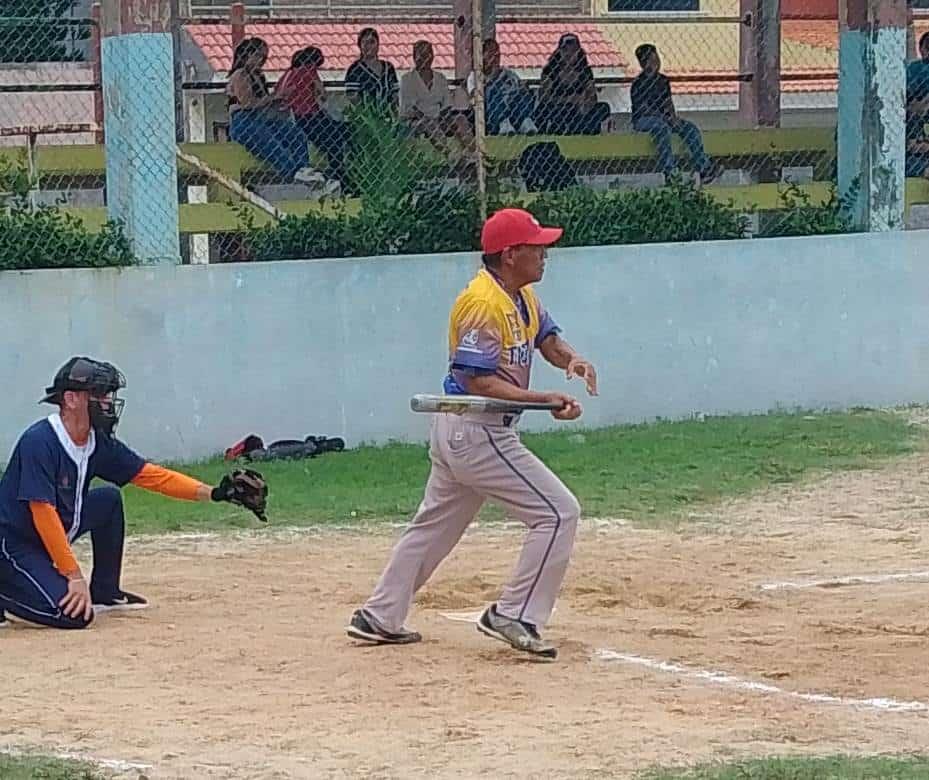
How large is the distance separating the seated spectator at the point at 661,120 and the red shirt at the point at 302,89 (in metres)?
2.95

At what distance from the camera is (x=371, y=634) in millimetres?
7770

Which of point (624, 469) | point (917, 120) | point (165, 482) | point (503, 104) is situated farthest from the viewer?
point (917, 120)

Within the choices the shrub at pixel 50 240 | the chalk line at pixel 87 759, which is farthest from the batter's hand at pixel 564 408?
the shrub at pixel 50 240

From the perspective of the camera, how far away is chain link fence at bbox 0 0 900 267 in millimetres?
14359

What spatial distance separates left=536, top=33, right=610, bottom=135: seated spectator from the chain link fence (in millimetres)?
20

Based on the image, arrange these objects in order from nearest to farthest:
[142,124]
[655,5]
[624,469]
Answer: [624,469] → [142,124] → [655,5]

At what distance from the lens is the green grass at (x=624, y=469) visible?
1144cm

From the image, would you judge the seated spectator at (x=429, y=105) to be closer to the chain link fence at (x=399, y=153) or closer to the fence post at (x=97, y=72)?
the chain link fence at (x=399, y=153)

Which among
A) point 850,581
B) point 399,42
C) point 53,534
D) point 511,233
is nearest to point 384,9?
point 399,42

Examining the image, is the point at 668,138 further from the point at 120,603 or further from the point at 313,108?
the point at 120,603

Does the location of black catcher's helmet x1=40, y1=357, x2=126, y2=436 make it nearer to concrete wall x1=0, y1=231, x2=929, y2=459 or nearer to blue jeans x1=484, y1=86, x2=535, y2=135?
concrete wall x1=0, y1=231, x2=929, y2=459

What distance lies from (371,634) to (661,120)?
937 centimetres

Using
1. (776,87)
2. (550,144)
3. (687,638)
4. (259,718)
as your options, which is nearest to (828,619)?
(687,638)

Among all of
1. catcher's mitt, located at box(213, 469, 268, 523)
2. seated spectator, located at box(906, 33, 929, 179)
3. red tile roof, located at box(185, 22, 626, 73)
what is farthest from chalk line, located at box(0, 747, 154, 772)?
seated spectator, located at box(906, 33, 929, 179)
